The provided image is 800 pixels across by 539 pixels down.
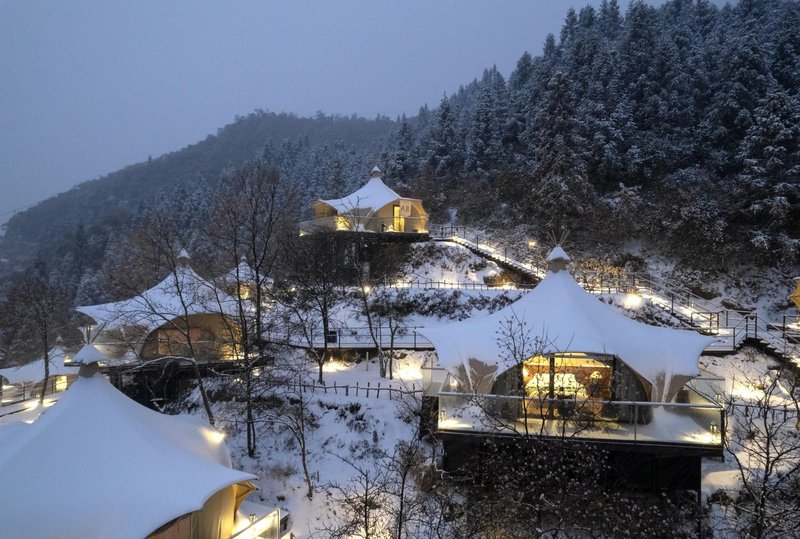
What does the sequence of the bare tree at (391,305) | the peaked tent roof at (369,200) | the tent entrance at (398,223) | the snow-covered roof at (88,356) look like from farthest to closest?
the tent entrance at (398,223) < the peaked tent roof at (369,200) < the bare tree at (391,305) < the snow-covered roof at (88,356)

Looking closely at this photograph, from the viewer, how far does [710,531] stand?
33.2 feet

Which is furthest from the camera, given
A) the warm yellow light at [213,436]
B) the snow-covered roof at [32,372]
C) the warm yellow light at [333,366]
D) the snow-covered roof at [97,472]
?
the snow-covered roof at [32,372]

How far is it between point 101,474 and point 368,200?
24665mm

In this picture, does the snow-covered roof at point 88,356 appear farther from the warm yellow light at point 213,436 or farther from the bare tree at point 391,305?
the bare tree at point 391,305

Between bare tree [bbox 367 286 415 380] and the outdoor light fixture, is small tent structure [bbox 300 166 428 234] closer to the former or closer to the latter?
bare tree [bbox 367 286 415 380]

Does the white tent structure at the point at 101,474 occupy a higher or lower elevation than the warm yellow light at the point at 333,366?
higher

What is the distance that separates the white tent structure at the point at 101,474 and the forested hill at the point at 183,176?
42968 mm

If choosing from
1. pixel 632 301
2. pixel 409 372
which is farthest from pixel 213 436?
pixel 632 301

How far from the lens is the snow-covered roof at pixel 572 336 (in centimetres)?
1128

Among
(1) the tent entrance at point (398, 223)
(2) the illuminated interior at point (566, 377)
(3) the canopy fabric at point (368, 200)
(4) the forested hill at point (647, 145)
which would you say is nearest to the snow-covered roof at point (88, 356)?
Answer: (2) the illuminated interior at point (566, 377)

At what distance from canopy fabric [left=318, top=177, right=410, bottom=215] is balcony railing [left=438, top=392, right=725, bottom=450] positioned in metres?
19.7

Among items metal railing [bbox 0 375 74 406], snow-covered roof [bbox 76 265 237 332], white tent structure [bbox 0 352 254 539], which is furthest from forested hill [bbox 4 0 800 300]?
metal railing [bbox 0 375 74 406]

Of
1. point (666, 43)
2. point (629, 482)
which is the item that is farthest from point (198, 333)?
point (666, 43)

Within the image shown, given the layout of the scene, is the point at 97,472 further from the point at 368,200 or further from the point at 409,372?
the point at 368,200
